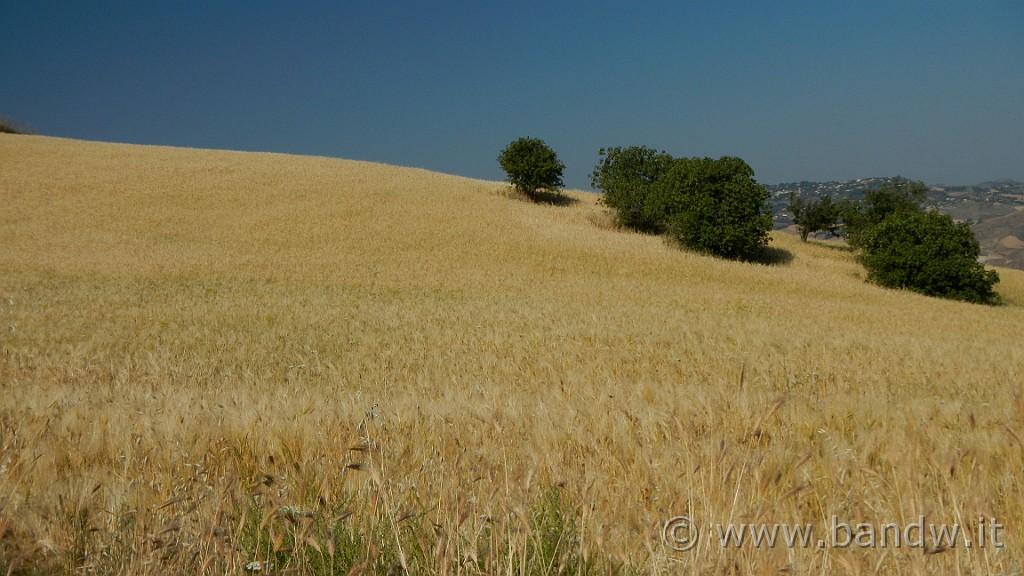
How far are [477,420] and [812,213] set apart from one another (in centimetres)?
5872

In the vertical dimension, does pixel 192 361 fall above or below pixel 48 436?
below

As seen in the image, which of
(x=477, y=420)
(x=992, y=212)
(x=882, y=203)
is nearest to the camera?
(x=477, y=420)

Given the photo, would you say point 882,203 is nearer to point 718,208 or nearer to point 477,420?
point 718,208

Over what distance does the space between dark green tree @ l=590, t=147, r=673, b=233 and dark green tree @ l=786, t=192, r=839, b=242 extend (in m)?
14.4

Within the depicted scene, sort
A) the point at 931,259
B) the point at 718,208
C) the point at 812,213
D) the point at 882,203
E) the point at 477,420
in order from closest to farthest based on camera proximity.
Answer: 1. the point at 477,420
2. the point at 931,259
3. the point at 718,208
4. the point at 882,203
5. the point at 812,213

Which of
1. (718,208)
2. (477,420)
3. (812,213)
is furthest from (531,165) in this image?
(477,420)

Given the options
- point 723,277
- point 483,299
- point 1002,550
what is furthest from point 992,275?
point 1002,550

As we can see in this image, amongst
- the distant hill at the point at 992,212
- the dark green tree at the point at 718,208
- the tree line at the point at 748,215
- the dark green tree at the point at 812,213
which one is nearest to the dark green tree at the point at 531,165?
the tree line at the point at 748,215

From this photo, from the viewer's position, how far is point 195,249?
31531 millimetres

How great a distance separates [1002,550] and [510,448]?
240 cm

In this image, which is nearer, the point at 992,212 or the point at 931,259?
the point at 931,259

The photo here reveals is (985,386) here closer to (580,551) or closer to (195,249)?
(580,551)

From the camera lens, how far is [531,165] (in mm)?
53938

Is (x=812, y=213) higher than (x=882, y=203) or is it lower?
lower
